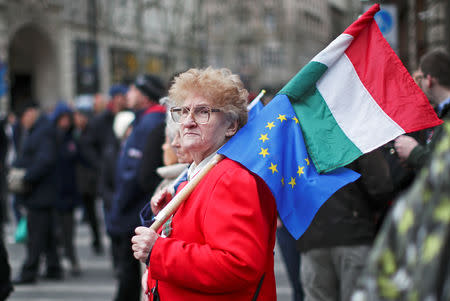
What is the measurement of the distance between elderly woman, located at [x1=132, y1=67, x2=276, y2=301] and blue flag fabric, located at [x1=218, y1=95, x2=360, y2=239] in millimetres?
54

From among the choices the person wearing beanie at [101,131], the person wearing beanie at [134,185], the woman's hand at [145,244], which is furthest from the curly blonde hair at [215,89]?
the person wearing beanie at [101,131]

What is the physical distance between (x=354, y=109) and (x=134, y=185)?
266cm

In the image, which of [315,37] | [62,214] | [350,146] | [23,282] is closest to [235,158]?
[350,146]

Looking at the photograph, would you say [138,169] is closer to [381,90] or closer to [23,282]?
[381,90]

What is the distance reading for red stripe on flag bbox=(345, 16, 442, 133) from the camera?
113 inches

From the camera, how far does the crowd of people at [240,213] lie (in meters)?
1.17

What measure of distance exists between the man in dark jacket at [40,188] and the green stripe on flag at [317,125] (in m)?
5.28

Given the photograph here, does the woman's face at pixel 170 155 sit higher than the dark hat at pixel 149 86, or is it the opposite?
the dark hat at pixel 149 86

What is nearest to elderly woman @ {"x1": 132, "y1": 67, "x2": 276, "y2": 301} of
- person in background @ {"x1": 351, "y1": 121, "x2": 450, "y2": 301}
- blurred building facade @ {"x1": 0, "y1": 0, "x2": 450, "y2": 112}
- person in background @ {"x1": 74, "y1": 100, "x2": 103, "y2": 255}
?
person in background @ {"x1": 351, "y1": 121, "x2": 450, "y2": 301}

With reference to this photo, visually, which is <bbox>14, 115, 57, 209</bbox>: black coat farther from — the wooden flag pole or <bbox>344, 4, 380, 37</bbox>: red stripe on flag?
<bbox>344, 4, 380, 37</bbox>: red stripe on flag

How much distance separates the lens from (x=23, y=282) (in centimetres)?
718

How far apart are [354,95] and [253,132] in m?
0.60

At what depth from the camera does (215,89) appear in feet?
8.62

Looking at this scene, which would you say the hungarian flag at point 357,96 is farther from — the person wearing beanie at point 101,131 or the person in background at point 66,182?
the person wearing beanie at point 101,131
